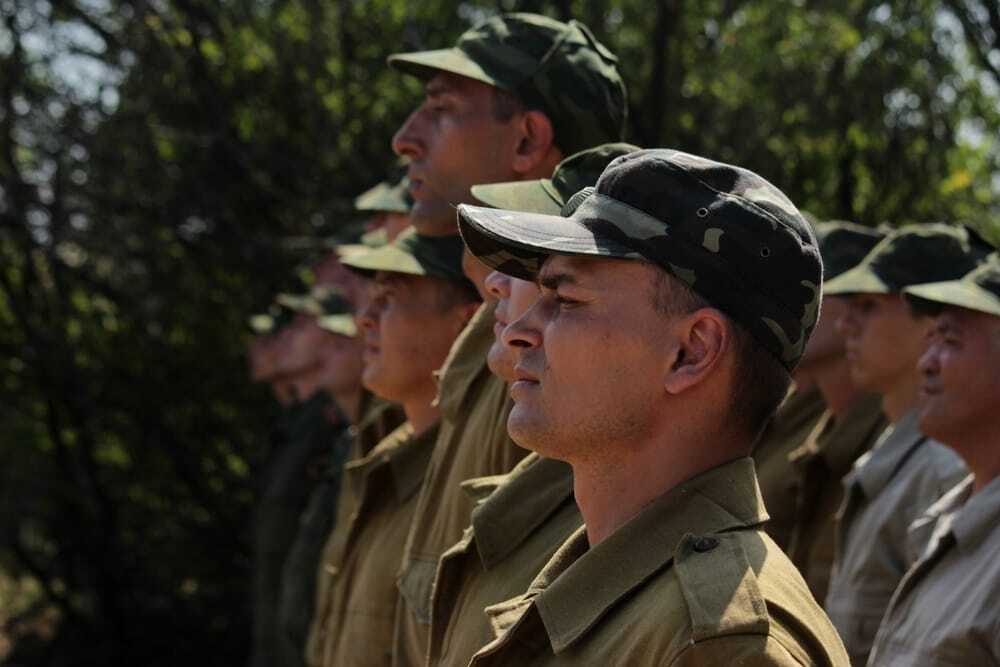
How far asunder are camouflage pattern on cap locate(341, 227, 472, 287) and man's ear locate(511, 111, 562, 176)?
1.18 feet

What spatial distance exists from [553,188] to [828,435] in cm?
230

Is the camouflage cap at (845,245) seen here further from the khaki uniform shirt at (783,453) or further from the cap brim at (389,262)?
the cap brim at (389,262)

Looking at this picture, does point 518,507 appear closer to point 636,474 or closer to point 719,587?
point 636,474

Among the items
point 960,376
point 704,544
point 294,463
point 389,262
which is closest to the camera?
point 704,544

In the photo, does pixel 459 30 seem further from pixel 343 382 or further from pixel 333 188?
pixel 343 382

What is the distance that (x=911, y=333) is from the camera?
5.51 meters

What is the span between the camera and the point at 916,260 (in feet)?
17.8

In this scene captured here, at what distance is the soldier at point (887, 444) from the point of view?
4848 millimetres

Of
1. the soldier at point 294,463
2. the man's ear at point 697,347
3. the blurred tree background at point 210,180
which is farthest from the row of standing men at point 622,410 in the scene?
the blurred tree background at point 210,180

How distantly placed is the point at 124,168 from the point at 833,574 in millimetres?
5530

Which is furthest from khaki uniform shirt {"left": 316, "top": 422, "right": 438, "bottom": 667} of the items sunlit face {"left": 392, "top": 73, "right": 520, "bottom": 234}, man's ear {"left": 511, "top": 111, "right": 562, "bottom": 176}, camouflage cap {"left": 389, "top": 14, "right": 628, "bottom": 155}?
camouflage cap {"left": 389, "top": 14, "right": 628, "bottom": 155}

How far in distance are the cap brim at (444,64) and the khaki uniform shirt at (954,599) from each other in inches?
61.3

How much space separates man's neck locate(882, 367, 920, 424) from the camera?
5.32 metres

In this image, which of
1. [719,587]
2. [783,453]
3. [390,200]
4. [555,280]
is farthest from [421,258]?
[719,587]
